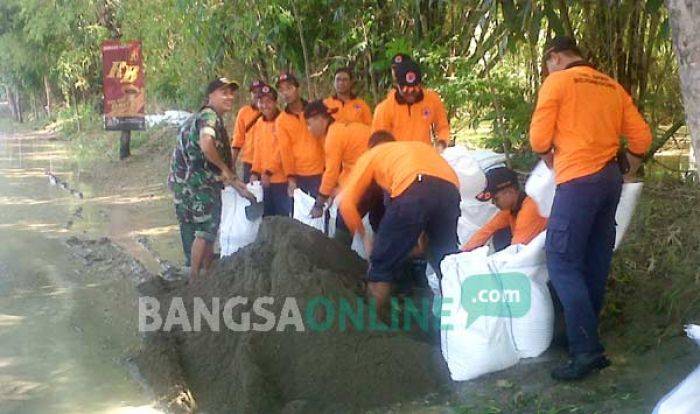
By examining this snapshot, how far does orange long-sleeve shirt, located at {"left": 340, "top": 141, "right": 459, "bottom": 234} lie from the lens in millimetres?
4512

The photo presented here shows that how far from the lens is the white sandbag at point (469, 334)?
13.2 feet

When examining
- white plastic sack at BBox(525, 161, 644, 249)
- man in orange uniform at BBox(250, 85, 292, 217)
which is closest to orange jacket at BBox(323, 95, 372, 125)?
man in orange uniform at BBox(250, 85, 292, 217)

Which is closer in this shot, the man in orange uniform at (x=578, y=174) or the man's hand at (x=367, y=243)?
the man in orange uniform at (x=578, y=174)

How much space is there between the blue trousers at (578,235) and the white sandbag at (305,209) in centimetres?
242

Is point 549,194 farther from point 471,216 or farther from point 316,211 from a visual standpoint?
point 316,211

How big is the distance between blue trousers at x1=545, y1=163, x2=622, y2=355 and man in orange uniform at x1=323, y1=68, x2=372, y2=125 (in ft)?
11.0

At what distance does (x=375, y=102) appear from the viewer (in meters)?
9.30

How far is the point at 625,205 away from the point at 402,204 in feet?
3.94

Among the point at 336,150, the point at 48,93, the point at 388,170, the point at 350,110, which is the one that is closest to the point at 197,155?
the point at 336,150

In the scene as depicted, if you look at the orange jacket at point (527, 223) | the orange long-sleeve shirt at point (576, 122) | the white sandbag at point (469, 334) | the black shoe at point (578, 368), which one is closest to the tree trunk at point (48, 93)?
the orange jacket at point (527, 223)

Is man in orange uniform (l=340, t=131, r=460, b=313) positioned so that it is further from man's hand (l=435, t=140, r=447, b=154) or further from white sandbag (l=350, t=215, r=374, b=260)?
man's hand (l=435, t=140, r=447, b=154)

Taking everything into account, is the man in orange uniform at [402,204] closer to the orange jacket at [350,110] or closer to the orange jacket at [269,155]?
the orange jacket at [269,155]

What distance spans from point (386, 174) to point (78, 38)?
582 inches

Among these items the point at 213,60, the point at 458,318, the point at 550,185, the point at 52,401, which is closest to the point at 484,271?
the point at 458,318
